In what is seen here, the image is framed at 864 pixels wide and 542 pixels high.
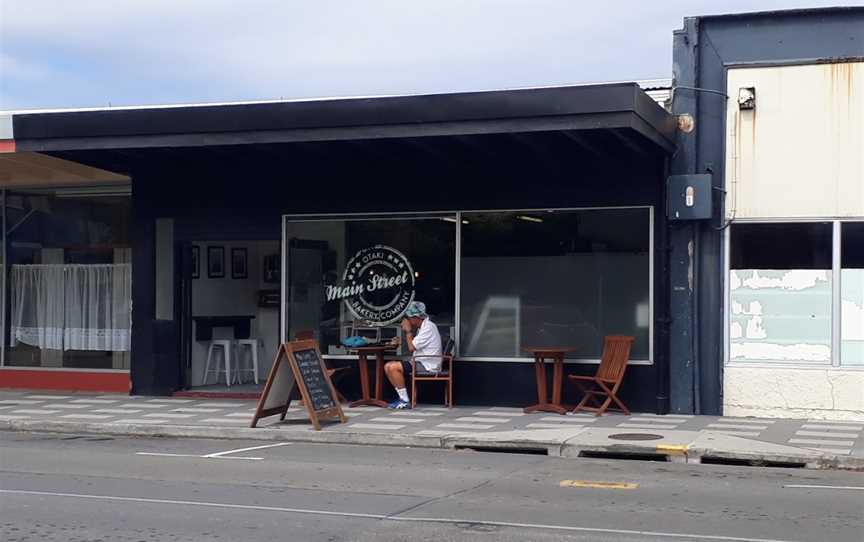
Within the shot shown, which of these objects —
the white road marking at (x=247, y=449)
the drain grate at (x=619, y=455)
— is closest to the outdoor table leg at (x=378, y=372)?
the white road marking at (x=247, y=449)

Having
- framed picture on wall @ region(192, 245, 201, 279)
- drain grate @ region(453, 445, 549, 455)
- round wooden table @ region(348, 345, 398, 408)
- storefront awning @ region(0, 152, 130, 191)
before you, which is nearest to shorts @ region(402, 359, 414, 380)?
round wooden table @ region(348, 345, 398, 408)

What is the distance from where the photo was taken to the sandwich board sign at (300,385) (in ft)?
46.5

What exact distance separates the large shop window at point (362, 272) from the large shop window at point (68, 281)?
319 cm

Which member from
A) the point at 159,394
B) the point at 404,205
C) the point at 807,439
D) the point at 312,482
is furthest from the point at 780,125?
the point at 159,394

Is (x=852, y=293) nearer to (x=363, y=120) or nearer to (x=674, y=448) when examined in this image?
(x=674, y=448)

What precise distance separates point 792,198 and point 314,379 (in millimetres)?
6827

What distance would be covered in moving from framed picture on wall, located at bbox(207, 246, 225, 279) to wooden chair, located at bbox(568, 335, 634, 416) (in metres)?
6.83

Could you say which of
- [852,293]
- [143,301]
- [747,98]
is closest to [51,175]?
[143,301]

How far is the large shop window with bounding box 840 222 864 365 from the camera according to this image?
1492 cm

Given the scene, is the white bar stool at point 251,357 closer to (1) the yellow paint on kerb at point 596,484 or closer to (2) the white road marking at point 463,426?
(2) the white road marking at point 463,426

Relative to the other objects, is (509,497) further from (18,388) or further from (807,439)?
(18,388)

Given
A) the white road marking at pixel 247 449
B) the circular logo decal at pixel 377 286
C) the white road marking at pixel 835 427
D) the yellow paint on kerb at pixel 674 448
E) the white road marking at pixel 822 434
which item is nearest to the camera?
the yellow paint on kerb at pixel 674 448

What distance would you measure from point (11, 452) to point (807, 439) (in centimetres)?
914

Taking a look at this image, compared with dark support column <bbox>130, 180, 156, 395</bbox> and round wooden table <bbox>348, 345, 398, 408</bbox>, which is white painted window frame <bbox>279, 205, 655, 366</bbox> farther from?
dark support column <bbox>130, 180, 156, 395</bbox>
